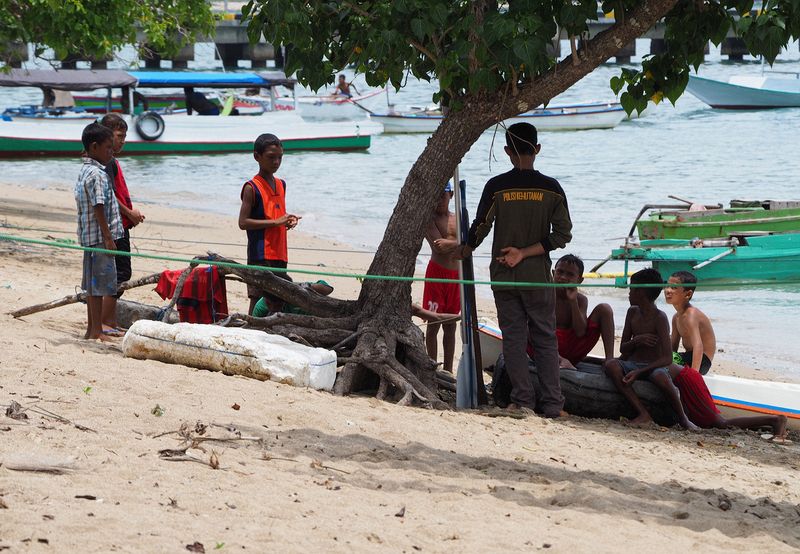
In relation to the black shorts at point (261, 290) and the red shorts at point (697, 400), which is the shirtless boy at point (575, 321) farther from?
the black shorts at point (261, 290)

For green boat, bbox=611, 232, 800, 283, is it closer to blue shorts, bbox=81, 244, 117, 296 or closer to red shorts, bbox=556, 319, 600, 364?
red shorts, bbox=556, 319, 600, 364

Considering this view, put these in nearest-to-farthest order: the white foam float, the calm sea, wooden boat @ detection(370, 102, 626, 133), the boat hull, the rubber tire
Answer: the white foam float, the calm sea, the boat hull, the rubber tire, wooden boat @ detection(370, 102, 626, 133)

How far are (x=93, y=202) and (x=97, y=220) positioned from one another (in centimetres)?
13

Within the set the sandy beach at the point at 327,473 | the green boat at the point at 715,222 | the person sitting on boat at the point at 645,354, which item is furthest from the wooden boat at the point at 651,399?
the green boat at the point at 715,222

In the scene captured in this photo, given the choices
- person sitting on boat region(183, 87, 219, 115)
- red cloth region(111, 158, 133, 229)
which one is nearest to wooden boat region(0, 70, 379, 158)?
person sitting on boat region(183, 87, 219, 115)

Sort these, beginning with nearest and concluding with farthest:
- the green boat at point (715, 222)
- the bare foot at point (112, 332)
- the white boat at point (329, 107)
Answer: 1. the bare foot at point (112, 332)
2. the green boat at point (715, 222)
3. the white boat at point (329, 107)

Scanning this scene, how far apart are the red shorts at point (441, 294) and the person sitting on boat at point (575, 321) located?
2.89ft

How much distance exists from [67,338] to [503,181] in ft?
10.2

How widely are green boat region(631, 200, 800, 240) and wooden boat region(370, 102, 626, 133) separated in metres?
20.0

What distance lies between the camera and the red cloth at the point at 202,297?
7.45 meters

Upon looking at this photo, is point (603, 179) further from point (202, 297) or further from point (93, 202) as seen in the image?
point (93, 202)

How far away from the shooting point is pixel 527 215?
6.47 metres

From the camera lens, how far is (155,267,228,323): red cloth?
24.5 ft

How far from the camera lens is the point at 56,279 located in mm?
10383
